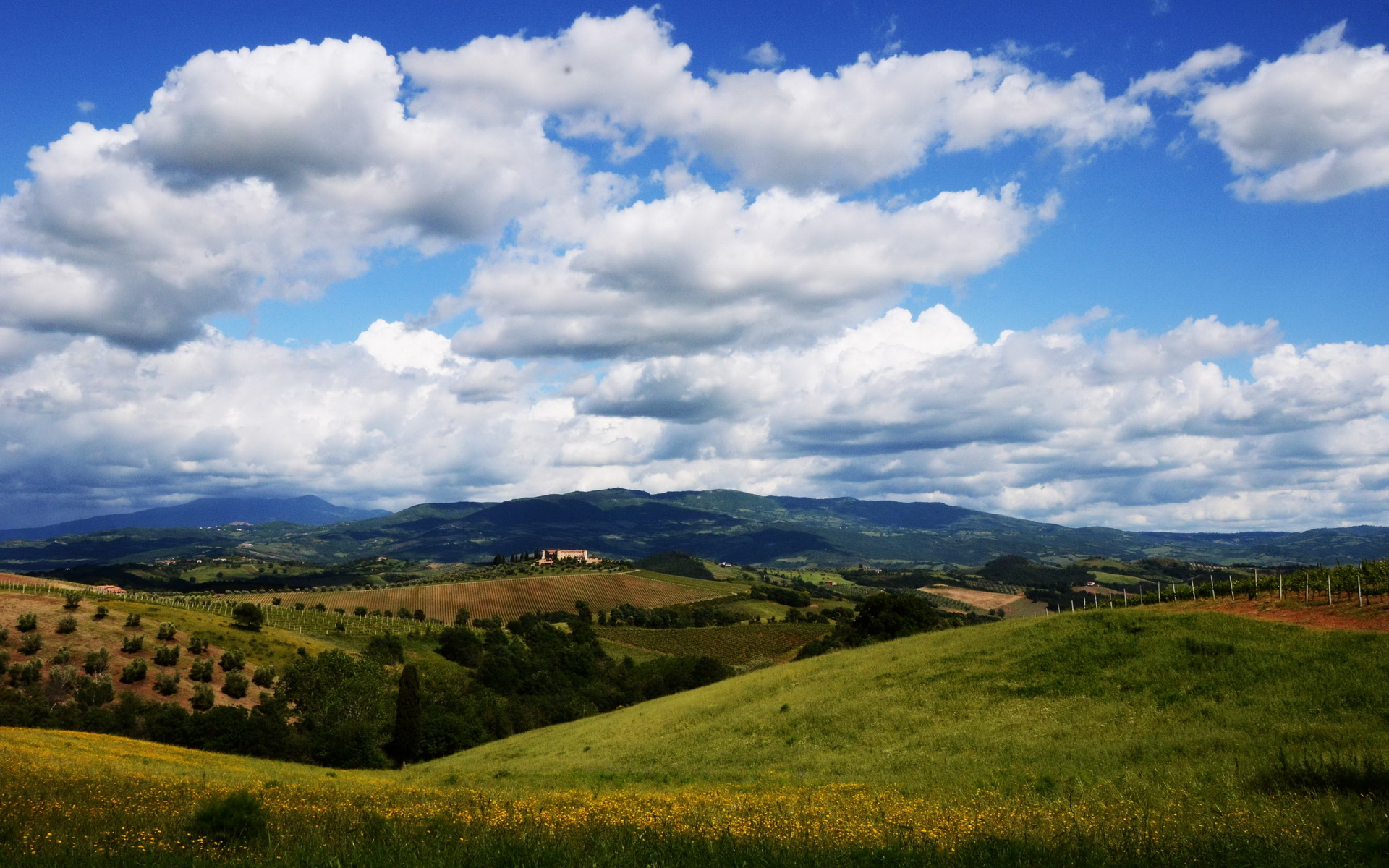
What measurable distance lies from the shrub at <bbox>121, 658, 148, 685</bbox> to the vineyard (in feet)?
245

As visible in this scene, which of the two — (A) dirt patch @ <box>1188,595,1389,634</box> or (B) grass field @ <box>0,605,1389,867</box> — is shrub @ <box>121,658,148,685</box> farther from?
(A) dirt patch @ <box>1188,595,1389,634</box>

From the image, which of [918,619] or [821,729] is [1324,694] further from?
[918,619]

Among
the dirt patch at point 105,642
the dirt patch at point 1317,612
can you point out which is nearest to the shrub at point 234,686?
the dirt patch at point 105,642

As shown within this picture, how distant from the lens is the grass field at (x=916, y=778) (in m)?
10.5

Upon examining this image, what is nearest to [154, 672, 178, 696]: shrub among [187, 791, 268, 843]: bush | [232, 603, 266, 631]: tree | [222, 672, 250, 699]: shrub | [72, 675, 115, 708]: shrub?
[72, 675, 115, 708]: shrub

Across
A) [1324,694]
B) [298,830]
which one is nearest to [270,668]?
[298,830]

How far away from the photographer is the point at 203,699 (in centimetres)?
8100

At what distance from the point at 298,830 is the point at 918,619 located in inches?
3653

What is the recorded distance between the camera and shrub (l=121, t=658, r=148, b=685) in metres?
82.4

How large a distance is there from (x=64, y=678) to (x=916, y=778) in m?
92.6

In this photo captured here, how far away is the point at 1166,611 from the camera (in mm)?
38469

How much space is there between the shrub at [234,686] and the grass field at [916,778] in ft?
185

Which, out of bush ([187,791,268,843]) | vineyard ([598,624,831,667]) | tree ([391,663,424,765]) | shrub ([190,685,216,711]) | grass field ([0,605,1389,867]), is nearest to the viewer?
grass field ([0,605,1389,867])

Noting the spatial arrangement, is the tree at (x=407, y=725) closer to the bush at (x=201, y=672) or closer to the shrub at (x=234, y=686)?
the shrub at (x=234, y=686)
